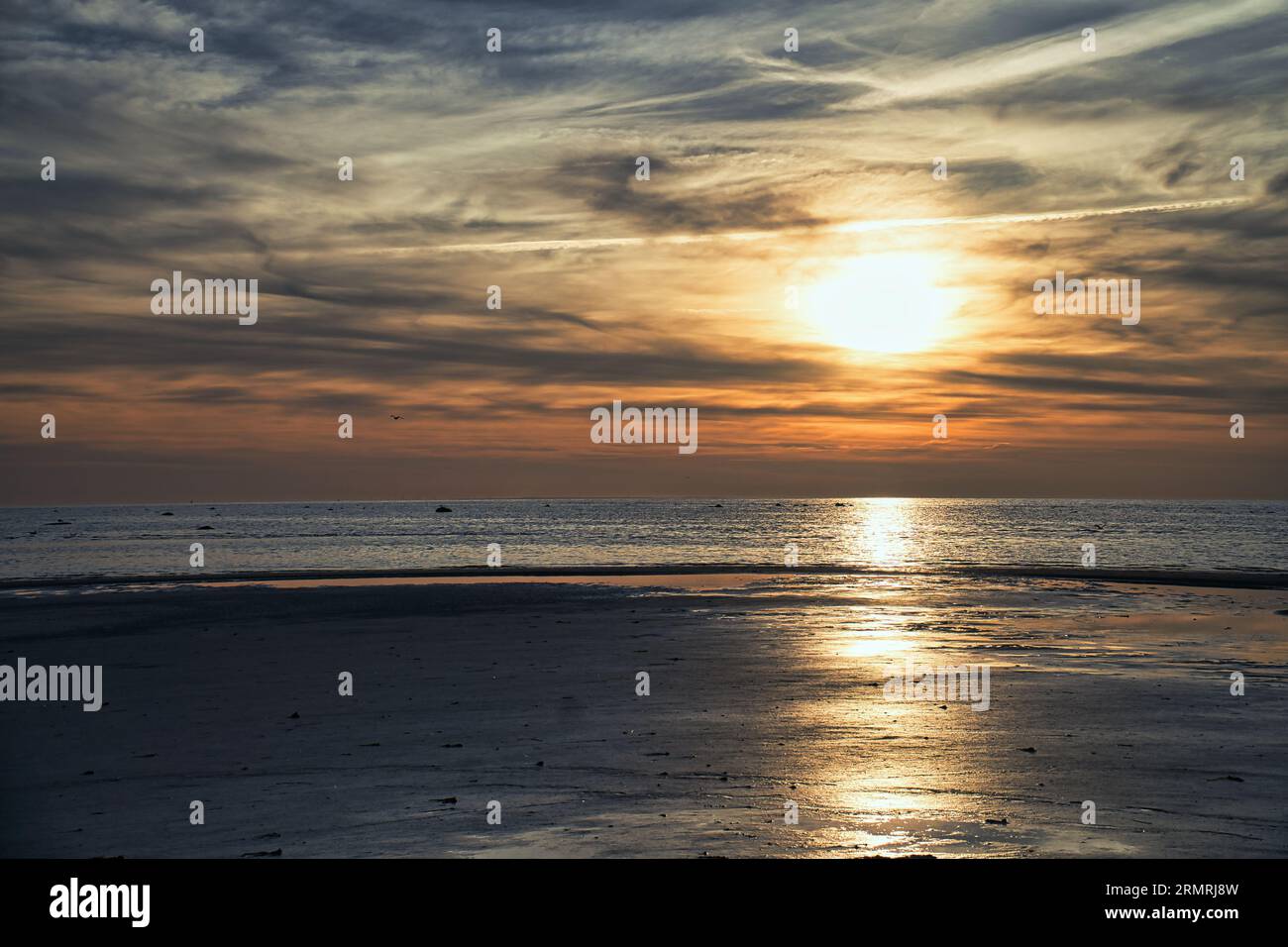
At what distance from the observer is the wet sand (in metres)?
10.6

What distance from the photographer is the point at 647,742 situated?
48.6ft

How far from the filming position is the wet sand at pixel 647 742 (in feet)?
34.7

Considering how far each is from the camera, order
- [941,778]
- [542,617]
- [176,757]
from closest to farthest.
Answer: [941,778], [176,757], [542,617]

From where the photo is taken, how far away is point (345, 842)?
10.3 m

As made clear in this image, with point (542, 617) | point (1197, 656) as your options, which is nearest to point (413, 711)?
point (542, 617)

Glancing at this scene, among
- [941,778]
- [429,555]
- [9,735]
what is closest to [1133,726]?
[941,778]

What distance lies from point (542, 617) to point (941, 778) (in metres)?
21.0

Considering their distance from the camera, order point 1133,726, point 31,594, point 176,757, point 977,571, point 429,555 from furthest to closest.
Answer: point 429,555 < point 977,571 < point 31,594 < point 1133,726 < point 176,757

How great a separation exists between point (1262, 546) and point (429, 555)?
69.6 meters

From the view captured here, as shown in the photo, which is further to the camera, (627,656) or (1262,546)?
(1262,546)

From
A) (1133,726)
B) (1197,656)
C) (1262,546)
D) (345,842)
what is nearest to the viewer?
(345,842)

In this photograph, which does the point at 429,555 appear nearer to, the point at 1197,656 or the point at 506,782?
the point at 1197,656
